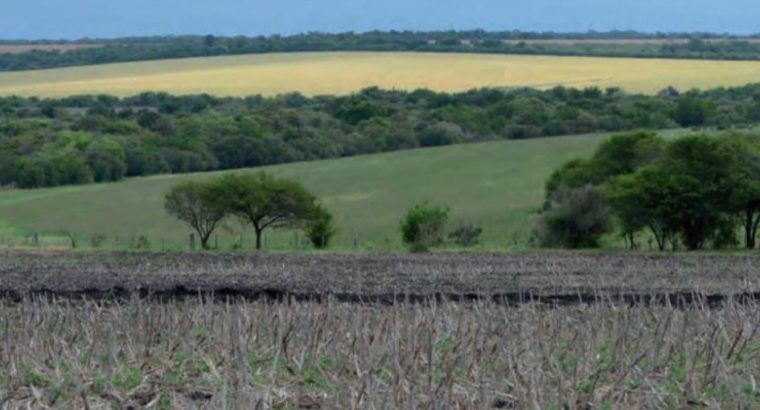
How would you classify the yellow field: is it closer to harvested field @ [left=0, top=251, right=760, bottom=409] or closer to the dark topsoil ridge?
the dark topsoil ridge

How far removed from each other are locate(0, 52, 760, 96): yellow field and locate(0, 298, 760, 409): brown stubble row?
12325 cm

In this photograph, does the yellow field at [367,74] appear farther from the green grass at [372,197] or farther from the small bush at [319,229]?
the small bush at [319,229]

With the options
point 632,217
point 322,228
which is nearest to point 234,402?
point 632,217

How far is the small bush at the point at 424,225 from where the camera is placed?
57156 millimetres

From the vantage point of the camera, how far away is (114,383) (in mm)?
10883

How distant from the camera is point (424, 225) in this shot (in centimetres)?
5756

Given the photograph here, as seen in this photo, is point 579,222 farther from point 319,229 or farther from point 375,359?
point 375,359

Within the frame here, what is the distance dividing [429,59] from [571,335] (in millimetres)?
151398

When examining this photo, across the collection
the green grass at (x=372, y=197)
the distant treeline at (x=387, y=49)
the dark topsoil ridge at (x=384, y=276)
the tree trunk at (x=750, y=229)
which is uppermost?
the distant treeline at (x=387, y=49)

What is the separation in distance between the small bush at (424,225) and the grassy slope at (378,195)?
1.00 metres

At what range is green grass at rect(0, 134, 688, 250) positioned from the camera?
65.6 meters

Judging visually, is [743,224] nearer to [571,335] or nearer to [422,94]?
[571,335]

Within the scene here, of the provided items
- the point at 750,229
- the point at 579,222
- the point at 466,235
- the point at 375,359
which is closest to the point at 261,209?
the point at 466,235

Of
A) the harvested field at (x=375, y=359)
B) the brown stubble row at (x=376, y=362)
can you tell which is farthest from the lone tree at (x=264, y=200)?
the brown stubble row at (x=376, y=362)
